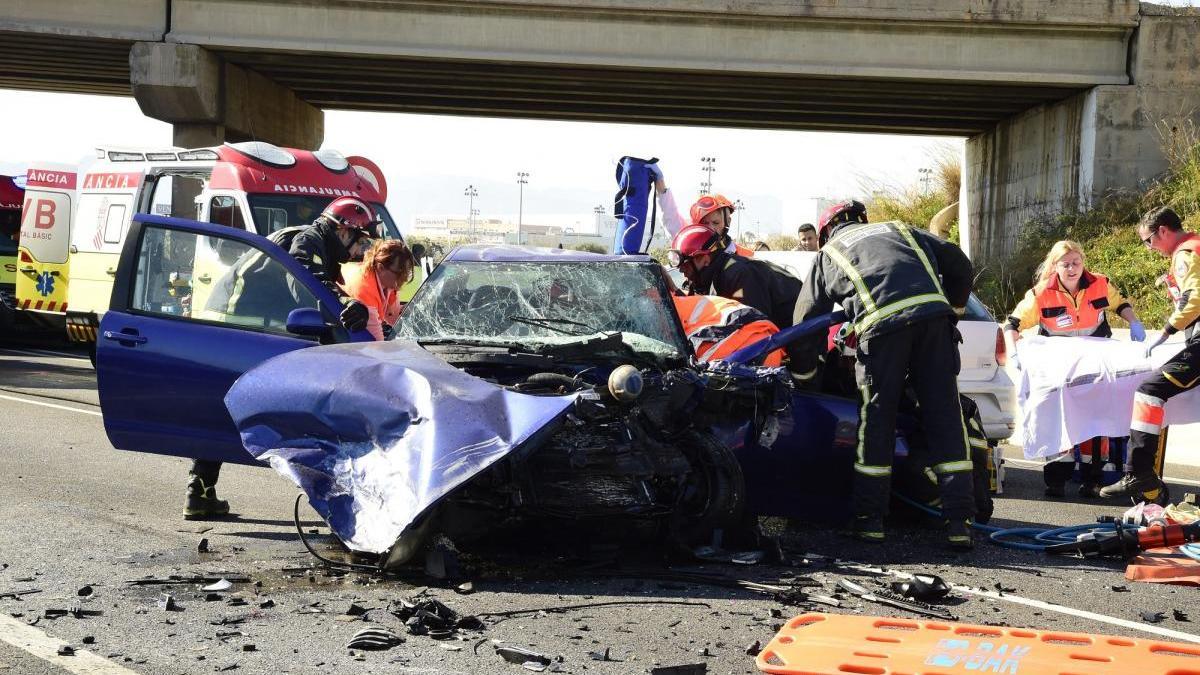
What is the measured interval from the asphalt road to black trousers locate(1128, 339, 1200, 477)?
519 mm

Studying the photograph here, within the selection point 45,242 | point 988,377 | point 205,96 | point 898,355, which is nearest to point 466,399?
point 898,355

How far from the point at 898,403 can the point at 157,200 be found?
10.9 metres

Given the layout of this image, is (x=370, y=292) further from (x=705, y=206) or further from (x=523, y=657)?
(x=523, y=657)

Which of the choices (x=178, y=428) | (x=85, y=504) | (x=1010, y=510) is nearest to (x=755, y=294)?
(x=1010, y=510)

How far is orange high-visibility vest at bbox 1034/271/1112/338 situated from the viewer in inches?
383

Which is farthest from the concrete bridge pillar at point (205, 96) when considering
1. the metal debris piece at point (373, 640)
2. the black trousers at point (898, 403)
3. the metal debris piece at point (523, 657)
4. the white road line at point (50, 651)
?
the metal debris piece at point (523, 657)

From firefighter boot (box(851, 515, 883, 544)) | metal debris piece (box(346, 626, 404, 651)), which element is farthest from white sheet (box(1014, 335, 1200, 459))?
metal debris piece (box(346, 626, 404, 651))

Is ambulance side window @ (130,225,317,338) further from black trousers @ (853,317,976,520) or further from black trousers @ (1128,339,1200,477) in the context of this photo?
black trousers @ (1128,339,1200,477)

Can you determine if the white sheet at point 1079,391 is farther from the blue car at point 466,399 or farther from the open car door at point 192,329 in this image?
the open car door at point 192,329

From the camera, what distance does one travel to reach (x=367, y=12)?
2588 centimetres

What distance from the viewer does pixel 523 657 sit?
4594 millimetres

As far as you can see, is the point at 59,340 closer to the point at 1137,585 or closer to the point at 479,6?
the point at 479,6

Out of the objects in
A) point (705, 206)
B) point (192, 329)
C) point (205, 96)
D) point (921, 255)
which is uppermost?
point (205, 96)

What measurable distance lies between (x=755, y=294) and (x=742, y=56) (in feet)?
57.4
